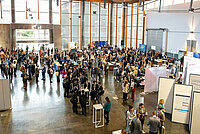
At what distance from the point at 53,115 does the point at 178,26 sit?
17288mm

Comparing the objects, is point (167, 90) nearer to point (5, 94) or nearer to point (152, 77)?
point (152, 77)

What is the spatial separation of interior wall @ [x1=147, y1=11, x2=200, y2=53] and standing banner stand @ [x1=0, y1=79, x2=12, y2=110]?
1653 cm

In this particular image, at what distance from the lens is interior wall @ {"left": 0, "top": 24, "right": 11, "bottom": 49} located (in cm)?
2488

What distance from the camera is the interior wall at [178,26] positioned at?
1839cm

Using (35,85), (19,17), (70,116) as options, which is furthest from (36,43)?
(70,116)

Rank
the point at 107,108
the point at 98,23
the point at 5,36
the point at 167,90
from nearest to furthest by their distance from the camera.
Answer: the point at 107,108 → the point at 167,90 → the point at 5,36 → the point at 98,23

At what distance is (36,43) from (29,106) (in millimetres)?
21362

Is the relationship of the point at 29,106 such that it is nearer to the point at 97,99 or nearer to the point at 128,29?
the point at 97,99

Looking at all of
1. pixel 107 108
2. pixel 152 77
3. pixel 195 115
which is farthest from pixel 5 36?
pixel 195 115

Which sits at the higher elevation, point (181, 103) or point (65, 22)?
point (65, 22)

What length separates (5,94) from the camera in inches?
353

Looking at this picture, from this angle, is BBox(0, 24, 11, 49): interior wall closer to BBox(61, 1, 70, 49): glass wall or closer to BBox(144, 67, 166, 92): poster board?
BBox(61, 1, 70, 49): glass wall

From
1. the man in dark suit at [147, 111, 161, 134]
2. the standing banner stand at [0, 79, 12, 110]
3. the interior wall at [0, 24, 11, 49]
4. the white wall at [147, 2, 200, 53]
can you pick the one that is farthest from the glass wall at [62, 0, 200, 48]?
the man in dark suit at [147, 111, 161, 134]

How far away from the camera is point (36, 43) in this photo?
29078 millimetres
